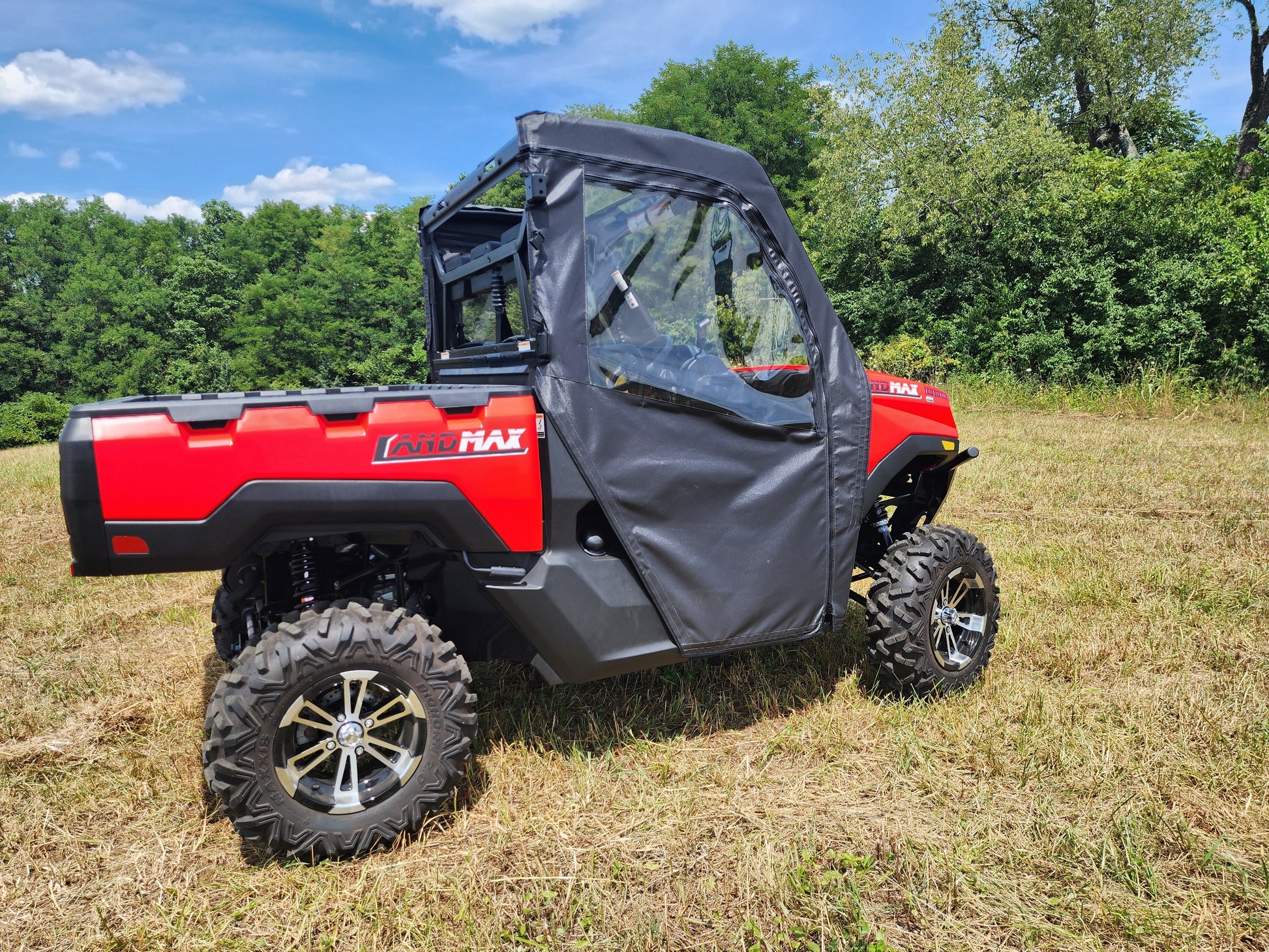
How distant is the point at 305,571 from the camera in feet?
9.28

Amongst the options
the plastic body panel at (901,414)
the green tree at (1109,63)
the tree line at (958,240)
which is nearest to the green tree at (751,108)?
the tree line at (958,240)

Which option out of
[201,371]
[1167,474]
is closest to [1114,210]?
[1167,474]

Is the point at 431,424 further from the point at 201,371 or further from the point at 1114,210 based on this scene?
the point at 201,371

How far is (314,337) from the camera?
36781mm

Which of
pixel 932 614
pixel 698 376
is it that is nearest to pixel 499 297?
pixel 698 376

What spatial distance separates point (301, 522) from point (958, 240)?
63.2ft

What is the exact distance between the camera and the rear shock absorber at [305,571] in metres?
2.80

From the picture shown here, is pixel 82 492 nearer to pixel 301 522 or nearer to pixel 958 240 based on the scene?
pixel 301 522

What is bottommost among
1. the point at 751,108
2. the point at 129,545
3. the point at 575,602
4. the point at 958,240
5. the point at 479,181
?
the point at 575,602

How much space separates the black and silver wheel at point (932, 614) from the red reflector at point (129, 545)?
2717 mm

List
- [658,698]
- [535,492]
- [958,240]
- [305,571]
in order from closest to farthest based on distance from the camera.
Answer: [535,492] < [305,571] < [658,698] < [958,240]

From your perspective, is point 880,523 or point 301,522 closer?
point 301,522

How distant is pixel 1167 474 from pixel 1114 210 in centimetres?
996

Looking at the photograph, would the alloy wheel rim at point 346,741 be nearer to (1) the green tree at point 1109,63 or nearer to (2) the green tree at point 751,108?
(1) the green tree at point 1109,63
